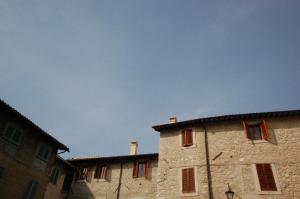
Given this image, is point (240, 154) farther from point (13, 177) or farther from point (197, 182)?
point (13, 177)

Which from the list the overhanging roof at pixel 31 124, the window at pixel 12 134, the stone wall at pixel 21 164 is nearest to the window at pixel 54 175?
the stone wall at pixel 21 164

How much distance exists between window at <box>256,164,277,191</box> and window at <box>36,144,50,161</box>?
1386 cm

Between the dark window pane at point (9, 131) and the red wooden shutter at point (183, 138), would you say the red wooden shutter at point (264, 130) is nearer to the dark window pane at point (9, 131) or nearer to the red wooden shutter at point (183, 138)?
the red wooden shutter at point (183, 138)

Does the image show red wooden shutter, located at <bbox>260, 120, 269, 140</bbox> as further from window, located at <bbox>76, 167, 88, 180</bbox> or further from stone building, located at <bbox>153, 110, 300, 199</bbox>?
window, located at <bbox>76, 167, 88, 180</bbox>

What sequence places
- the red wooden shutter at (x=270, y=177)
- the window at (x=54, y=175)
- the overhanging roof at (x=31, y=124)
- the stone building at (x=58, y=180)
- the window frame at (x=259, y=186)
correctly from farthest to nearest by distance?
the window at (x=54, y=175)
the stone building at (x=58, y=180)
the overhanging roof at (x=31, y=124)
the red wooden shutter at (x=270, y=177)
the window frame at (x=259, y=186)

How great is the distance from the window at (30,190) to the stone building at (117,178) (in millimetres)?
4853

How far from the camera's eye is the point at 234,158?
51.8 feet

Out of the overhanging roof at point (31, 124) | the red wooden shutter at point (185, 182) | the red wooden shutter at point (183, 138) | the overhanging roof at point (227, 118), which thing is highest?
the overhanging roof at point (227, 118)

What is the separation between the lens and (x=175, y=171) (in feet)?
54.9

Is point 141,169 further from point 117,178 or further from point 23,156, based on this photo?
point 23,156

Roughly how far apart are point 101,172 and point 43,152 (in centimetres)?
536

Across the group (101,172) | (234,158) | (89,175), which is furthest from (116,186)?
(234,158)

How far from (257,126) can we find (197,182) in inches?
204

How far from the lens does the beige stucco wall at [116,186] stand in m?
19.6
